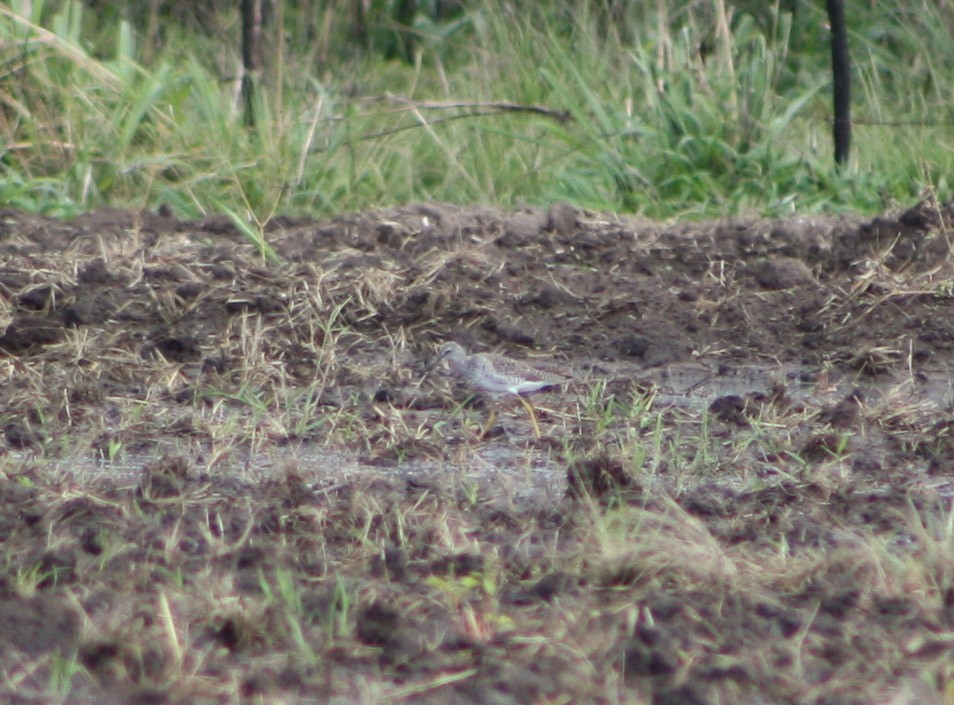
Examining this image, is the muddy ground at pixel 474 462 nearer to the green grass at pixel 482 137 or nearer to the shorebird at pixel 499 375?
the shorebird at pixel 499 375

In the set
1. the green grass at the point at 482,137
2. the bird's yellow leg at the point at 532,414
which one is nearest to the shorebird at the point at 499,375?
the bird's yellow leg at the point at 532,414

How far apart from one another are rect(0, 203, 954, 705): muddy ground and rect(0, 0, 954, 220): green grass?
0.78m

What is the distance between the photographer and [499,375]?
5273mm

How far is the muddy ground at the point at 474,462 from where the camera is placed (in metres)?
3.05

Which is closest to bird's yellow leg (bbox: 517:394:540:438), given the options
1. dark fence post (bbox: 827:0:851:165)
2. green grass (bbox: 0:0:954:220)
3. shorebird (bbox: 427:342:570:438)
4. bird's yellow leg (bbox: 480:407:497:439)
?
shorebird (bbox: 427:342:570:438)

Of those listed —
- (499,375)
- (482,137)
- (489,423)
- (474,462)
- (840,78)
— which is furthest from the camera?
(482,137)

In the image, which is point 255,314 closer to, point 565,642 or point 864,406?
point 864,406

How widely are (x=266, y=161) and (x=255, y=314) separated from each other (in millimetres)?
1921

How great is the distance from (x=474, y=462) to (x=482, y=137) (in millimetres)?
4395

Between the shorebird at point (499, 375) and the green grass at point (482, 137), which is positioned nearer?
the shorebird at point (499, 375)

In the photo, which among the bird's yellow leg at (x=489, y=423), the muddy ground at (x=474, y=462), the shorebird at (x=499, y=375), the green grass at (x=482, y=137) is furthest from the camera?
the green grass at (x=482, y=137)

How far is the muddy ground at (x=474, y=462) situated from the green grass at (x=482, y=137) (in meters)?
0.78

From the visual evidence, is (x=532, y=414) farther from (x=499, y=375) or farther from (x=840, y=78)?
(x=840, y=78)

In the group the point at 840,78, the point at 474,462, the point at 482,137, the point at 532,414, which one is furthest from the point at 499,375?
the point at 482,137
